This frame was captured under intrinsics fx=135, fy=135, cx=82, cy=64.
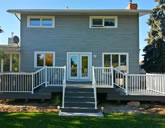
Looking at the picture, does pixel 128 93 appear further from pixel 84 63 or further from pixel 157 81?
pixel 84 63

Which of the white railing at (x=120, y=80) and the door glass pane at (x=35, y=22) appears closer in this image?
the white railing at (x=120, y=80)

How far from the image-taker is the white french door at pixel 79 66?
32.5ft

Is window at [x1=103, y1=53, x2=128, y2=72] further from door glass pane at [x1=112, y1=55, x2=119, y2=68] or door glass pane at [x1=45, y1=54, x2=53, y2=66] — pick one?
door glass pane at [x1=45, y1=54, x2=53, y2=66]

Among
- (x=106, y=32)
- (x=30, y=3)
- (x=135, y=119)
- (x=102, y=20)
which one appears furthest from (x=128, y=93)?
(x=30, y=3)

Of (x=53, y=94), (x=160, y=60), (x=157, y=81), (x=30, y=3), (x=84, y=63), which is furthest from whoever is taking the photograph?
(x=160, y=60)

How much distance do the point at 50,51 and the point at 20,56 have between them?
226 centimetres

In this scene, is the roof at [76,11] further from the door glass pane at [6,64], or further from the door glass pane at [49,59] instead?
the door glass pane at [6,64]

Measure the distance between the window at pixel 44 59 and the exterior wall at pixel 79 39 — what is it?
29 centimetres

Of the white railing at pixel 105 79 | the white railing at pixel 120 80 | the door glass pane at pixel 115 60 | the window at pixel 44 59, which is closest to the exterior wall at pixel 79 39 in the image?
the window at pixel 44 59

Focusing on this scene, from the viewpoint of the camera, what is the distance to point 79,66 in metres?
9.95

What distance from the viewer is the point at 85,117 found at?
211 inches

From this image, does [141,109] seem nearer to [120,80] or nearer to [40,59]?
[120,80]

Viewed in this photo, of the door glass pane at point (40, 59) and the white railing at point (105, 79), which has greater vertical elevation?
the door glass pane at point (40, 59)

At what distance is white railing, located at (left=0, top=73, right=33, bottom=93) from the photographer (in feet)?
23.6
